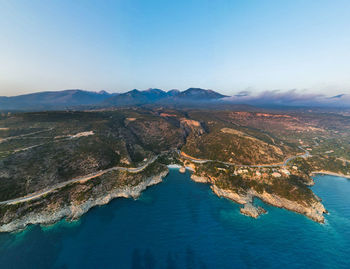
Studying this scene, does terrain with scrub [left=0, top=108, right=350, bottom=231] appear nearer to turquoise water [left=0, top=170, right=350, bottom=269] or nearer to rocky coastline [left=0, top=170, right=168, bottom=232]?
rocky coastline [left=0, top=170, right=168, bottom=232]

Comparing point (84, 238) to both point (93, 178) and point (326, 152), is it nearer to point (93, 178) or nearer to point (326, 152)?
point (93, 178)

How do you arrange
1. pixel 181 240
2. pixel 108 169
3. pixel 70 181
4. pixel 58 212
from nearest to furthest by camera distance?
1. pixel 181 240
2. pixel 58 212
3. pixel 70 181
4. pixel 108 169

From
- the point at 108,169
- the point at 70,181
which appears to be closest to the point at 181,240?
the point at 108,169

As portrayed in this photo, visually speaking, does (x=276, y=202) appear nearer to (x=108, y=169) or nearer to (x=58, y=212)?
(x=108, y=169)

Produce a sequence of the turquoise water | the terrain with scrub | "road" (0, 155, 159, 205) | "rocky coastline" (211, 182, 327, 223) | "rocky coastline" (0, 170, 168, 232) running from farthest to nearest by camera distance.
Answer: "rocky coastline" (211, 182, 327, 223) → the terrain with scrub → "road" (0, 155, 159, 205) → "rocky coastline" (0, 170, 168, 232) → the turquoise water

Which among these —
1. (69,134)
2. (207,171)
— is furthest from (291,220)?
(69,134)

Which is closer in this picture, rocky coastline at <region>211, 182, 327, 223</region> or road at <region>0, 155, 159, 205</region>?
road at <region>0, 155, 159, 205</region>

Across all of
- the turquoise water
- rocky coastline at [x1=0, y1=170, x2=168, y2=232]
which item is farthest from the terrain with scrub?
the turquoise water

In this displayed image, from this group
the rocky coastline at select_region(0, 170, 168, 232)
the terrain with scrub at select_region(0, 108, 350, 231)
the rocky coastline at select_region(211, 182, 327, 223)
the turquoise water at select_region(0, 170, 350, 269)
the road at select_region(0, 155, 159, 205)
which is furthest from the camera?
the rocky coastline at select_region(211, 182, 327, 223)

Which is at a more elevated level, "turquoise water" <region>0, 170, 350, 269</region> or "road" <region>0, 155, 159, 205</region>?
"road" <region>0, 155, 159, 205</region>
